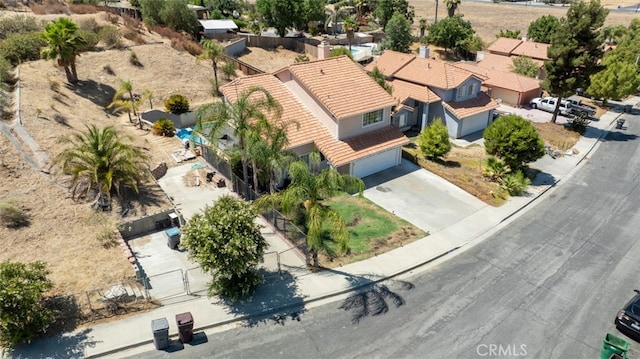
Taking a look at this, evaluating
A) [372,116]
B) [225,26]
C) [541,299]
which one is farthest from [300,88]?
[225,26]

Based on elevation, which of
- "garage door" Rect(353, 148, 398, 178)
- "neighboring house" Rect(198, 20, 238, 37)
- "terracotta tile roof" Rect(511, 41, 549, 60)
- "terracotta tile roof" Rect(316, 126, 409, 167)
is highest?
"neighboring house" Rect(198, 20, 238, 37)

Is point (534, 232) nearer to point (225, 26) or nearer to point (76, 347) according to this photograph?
point (76, 347)

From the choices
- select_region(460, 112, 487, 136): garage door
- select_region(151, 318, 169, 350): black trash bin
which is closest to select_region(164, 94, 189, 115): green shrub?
select_region(460, 112, 487, 136): garage door

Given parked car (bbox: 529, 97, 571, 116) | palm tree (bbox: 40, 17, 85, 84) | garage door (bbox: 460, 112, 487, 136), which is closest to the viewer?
palm tree (bbox: 40, 17, 85, 84)

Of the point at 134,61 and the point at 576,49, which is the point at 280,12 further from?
the point at 576,49

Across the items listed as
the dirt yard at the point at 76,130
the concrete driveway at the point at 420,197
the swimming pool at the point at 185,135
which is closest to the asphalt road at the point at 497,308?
the concrete driveway at the point at 420,197

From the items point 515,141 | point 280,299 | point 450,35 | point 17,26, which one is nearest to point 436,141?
point 515,141

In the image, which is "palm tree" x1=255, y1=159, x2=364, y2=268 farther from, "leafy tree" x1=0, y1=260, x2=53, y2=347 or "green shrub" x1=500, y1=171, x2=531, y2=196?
"green shrub" x1=500, y1=171, x2=531, y2=196
